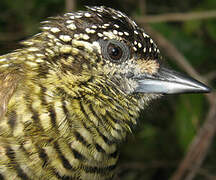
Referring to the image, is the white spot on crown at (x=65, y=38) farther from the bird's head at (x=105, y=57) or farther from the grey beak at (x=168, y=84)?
the grey beak at (x=168, y=84)

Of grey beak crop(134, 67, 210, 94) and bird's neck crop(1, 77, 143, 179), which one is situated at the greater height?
grey beak crop(134, 67, 210, 94)

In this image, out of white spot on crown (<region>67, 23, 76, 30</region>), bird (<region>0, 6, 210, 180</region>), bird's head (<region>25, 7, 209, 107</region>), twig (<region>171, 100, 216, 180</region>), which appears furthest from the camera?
twig (<region>171, 100, 216, 180</region>)

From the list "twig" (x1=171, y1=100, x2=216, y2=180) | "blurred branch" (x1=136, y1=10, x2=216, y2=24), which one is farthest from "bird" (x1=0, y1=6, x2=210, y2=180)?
"blurred branch" (x1=136, y1=10, x2=216, y2=24)

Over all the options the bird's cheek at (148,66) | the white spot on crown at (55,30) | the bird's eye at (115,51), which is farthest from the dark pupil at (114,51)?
the white spot on crown at (55,30)

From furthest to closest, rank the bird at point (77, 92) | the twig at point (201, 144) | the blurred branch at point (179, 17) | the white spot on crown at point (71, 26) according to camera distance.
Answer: the blurred branch at point (179, 17), the twig at point (201, 144), the white spot on crown at point (71, 26), the bird at point (77, 92)

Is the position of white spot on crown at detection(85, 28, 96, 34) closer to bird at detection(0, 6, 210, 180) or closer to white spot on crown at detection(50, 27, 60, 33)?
bird at detection(0, 6, 210, 180)

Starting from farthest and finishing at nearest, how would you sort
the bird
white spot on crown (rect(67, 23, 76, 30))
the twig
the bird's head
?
1. the twig
2. white spot on crown (rect(67, 23, 76, 30))
3. the bird's head
4. the bird

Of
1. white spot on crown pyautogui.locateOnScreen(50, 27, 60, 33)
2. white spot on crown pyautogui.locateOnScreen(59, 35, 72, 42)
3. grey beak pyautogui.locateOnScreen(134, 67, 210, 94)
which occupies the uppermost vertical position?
white spot on crown pyautogui.locateOnScreen(50, 27, 60, 33)

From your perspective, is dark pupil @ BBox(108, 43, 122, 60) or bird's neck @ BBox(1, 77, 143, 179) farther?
dark pupil @ BBox(108, 43, 122, 60)
